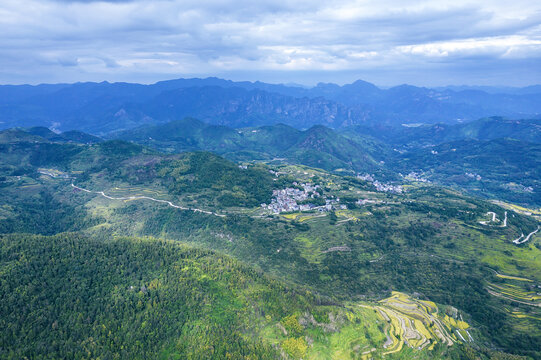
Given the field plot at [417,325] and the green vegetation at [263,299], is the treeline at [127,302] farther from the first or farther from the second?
the field plot at [417,325]

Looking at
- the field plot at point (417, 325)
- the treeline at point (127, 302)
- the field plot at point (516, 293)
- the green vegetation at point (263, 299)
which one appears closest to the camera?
the treeline at point (127, 302)

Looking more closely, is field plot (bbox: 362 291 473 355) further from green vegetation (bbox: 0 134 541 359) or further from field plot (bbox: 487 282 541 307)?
field plot (bbox: 487 282 541 307)

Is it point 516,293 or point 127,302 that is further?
point 516,293

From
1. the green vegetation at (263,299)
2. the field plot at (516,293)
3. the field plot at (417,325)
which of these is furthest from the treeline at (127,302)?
the field plot at (516,293)

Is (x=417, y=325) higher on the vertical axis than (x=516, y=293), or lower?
lower

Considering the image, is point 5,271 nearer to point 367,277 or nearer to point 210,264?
point 210,264

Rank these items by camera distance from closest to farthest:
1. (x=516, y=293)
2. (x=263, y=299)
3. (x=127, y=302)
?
1. (x=127, y=302)
2. (x=263, y=299)
3. (x=516, y=293)

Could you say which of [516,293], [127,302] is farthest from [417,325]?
[127,302]

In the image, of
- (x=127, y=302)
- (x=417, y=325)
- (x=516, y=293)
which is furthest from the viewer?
(x=516, y=293)

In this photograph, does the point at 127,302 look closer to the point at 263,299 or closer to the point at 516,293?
the point at 263,299
